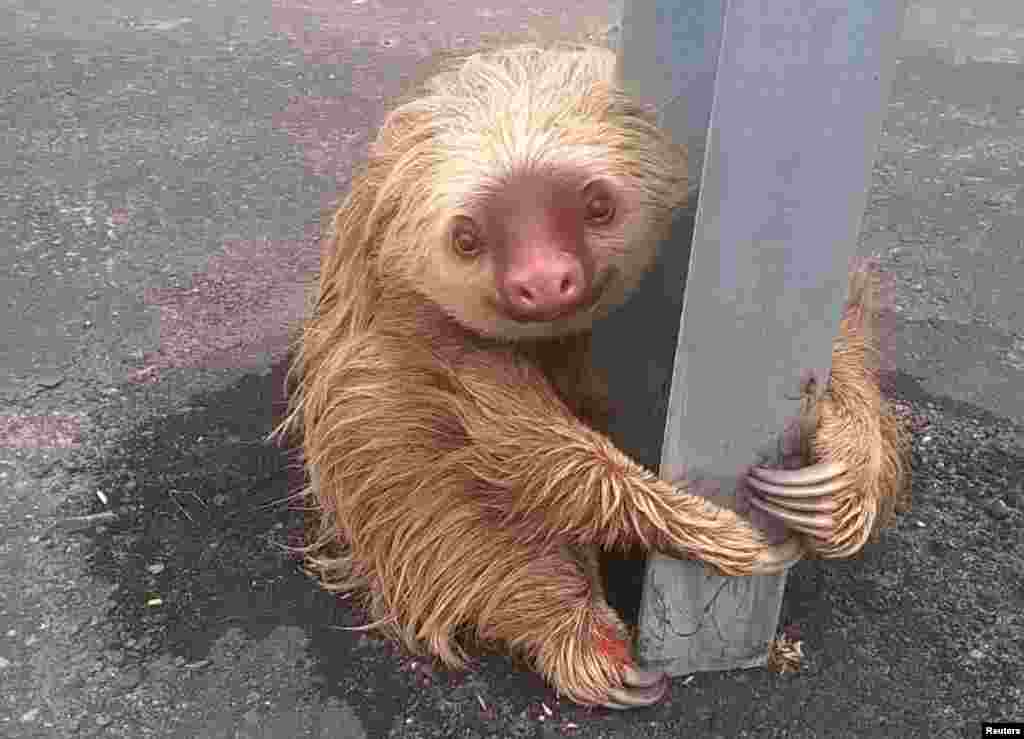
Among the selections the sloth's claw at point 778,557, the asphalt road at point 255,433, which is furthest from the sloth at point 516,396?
the asphalt road at point 255,433

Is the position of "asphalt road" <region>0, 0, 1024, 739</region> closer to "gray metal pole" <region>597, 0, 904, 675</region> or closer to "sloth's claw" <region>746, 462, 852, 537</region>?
"gray metal pole" <region>597, 0, 904, 675</region>

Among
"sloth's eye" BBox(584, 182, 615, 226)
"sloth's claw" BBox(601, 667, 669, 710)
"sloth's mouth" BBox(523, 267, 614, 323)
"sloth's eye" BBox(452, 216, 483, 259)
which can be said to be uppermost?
"sloth's eye" BBox(584, 182, 615, 226)

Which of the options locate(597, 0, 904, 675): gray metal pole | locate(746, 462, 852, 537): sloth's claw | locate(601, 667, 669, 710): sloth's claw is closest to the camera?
locate(597, 0, 904, 675): gray metal pole

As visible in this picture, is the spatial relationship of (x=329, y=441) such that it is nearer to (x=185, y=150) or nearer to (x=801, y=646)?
(x=801, y=646)

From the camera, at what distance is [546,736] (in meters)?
2.59

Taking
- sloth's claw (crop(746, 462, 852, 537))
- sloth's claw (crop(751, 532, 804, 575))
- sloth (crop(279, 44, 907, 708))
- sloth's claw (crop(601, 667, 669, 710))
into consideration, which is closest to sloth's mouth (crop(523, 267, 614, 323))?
sloth (crop(279, 44, 907, 708))

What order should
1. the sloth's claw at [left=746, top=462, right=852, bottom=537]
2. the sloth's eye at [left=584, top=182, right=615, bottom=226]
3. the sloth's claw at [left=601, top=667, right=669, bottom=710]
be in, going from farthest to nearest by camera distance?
1. the sloth's claw at [left=601, top=667, right=669, bottom=710]
2. the sloth's claw at [left=746, top=462, right=852, bottom=537]
3. the sloth's eye at [left=584, top=182, right=615, bottom=226]

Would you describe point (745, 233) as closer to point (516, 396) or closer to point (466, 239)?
point (466, 239)

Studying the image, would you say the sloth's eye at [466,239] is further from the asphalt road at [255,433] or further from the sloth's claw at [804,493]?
the asphalt road at [255,433]

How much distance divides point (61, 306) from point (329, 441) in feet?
6.67

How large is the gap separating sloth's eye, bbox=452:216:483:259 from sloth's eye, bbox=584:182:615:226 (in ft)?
0.74

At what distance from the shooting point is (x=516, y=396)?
2412 mm

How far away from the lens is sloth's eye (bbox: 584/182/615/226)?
2.14 metres

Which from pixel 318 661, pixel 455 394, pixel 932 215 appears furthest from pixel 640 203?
pixel 932 215
